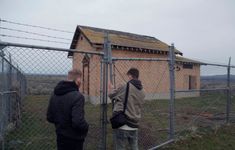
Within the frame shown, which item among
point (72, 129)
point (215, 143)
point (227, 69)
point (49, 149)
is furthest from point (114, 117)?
point (227, 69)

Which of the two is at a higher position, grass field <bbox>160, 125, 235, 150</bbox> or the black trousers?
the black trousers

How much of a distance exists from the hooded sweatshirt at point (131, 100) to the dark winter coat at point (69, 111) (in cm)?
117

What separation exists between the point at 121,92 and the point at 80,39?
16786 millimetres

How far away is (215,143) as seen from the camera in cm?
752

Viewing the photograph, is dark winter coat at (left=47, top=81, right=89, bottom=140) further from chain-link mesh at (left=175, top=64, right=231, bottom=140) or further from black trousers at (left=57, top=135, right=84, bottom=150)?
chain-link mesh at (left=175, top=64, right=231, bottom=140)

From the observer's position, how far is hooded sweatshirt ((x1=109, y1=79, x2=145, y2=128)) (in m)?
4.94

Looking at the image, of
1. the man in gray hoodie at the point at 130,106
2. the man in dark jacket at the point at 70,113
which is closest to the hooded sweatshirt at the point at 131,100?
the man in gray hoodie at the point at 130,106

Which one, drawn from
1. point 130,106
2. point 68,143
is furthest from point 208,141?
point 68,143

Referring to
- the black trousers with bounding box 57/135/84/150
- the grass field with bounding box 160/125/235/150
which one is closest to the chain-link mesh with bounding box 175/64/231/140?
the grass field with bounding box 160/125/235/150

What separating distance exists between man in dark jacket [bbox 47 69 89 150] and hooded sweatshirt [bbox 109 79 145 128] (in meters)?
1.13

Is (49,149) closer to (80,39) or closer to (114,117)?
(114,117)

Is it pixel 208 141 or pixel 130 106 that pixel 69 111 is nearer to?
pixel 130 106

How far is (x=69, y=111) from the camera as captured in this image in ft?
12.5

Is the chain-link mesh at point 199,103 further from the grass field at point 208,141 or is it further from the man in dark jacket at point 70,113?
the man in dark jacket at point 70,113
